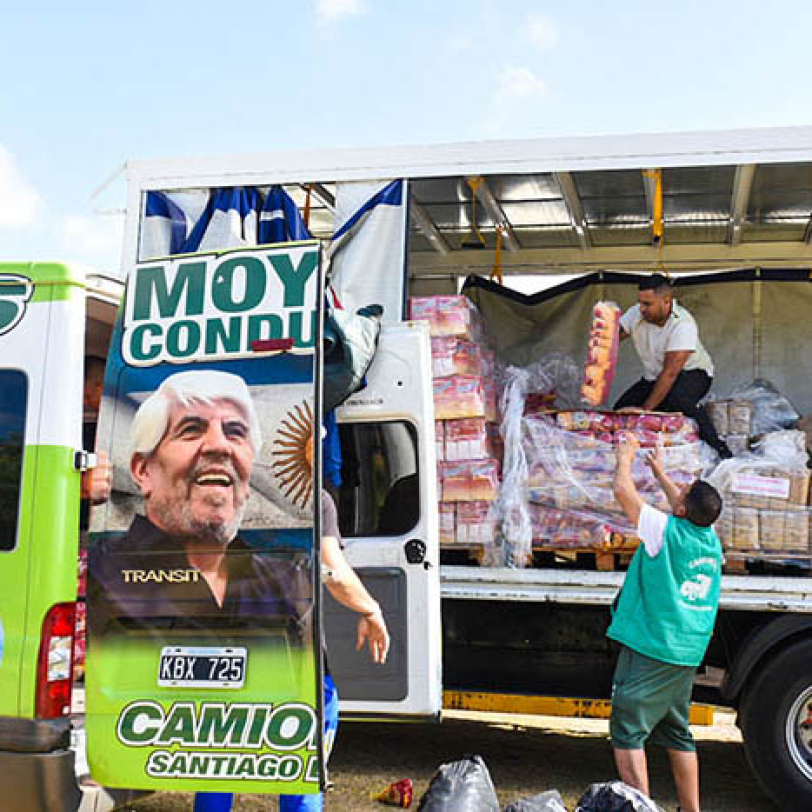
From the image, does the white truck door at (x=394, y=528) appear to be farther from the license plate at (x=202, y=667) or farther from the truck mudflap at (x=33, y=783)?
the truck mudflap at (x=33, y=783)

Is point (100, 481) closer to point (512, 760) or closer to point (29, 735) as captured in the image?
point (29, 735)

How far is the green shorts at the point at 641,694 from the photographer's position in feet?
15.3

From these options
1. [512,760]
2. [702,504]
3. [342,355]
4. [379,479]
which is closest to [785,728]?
[702,504]

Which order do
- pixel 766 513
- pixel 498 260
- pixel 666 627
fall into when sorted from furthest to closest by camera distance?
pixel 498 260
pixel 766 513
pixel 666 627

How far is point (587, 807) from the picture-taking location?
3730 mm

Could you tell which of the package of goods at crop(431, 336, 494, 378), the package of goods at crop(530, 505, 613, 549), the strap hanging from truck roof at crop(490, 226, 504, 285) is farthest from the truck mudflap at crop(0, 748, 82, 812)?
the strap hanging from truck roof at crop(490, 226, 504, 285)

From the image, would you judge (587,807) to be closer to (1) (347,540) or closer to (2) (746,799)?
(1) (347,540)

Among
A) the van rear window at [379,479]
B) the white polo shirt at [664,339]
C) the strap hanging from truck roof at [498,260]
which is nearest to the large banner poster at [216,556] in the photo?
the van rear window at [379,479]

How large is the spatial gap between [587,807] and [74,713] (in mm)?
1809

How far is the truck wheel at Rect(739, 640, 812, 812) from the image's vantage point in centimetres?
527

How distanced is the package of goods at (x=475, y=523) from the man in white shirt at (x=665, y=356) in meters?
1.31

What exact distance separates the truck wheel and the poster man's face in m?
3.08

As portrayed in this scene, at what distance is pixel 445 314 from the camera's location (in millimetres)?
6133

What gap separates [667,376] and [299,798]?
3707mm
